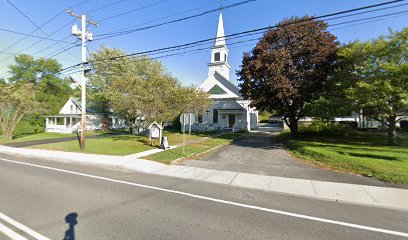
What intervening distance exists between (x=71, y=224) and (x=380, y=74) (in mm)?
15750

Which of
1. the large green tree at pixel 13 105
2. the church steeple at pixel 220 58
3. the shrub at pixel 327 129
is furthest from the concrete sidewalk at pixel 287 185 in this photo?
the church steeple at pixel 220 58

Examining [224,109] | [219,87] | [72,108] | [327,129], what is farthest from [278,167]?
[72,108]

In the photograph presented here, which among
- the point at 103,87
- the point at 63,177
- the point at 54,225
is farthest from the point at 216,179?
the point at 103,87

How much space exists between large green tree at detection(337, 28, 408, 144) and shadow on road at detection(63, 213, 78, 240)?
13954mm

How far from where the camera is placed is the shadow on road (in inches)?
139

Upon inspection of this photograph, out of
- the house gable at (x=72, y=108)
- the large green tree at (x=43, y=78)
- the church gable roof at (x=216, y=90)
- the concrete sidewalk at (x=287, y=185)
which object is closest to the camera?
the concrete sidewalk at (x=287, y=185)

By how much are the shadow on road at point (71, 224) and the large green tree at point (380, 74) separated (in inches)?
549

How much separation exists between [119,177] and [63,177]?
2.03 m

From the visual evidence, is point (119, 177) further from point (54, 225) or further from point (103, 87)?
point (103, 87)

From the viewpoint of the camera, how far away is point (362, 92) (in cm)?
1154

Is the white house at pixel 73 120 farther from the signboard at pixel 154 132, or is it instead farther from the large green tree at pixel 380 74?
the large green tree at pixel 380 74

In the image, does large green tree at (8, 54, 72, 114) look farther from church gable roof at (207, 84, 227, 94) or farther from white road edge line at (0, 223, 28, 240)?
white road edge line at (0, 223, 28, 240)

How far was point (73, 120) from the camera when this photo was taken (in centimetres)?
3206

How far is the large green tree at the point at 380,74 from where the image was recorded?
1064cm
